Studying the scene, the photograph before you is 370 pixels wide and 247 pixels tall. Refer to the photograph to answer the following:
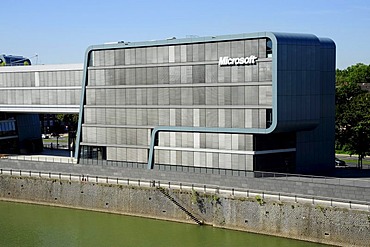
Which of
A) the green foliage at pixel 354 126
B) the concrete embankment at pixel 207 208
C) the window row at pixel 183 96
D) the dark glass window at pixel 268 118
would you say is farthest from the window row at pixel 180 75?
the green foliage at pixel 354 126

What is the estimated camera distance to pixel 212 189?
2318 inches

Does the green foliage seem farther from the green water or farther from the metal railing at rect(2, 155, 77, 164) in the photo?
the metal railing at rect(2, 155, 77, 164)

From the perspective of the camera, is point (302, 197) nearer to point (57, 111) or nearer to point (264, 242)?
point (264, 242)

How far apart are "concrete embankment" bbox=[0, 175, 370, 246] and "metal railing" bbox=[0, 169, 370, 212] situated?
80 centimetres

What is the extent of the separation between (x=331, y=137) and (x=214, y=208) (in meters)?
17.7

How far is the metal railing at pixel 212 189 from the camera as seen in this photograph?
167ft

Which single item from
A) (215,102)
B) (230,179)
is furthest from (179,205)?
(215,102)

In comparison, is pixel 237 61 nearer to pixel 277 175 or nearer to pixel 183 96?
pixel 183 96

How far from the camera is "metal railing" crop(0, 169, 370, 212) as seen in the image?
50.8 m

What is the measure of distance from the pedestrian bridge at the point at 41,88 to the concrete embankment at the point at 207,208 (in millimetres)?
12442

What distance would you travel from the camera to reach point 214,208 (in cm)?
5644

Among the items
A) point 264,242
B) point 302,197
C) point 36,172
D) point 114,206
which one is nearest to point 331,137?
point 302,197

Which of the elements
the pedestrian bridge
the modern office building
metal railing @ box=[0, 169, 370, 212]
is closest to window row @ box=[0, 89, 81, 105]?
the pedestrian bridge

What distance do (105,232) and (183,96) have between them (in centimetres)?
1740
